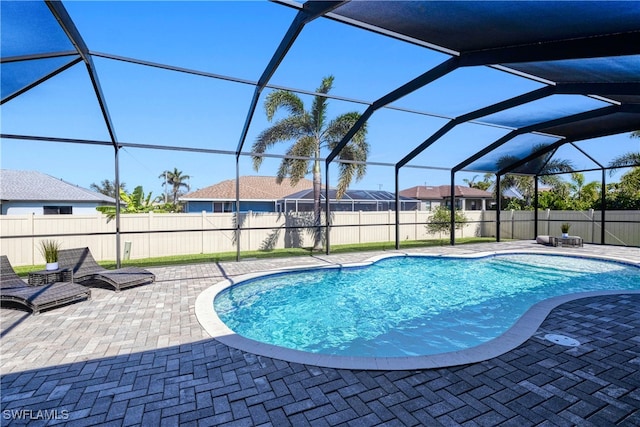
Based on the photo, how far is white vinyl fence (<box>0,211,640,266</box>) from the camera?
33.1 ft

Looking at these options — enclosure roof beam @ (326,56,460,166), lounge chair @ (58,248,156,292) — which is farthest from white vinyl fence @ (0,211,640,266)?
enclosure roof beam @ (326,56,460,166)

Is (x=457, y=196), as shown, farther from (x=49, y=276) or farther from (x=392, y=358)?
(x=49, y=276)

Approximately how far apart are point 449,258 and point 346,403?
366 inches

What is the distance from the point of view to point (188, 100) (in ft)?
30.9

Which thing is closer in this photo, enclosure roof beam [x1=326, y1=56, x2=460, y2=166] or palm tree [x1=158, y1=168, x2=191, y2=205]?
enclosure roof beam [x1=326, y1=56, x2=460, y2=166]

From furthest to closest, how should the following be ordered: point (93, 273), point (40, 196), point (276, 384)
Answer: point (40, 196) → point (93, 273) → point (276, 384)

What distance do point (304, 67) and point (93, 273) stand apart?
6.26 meters

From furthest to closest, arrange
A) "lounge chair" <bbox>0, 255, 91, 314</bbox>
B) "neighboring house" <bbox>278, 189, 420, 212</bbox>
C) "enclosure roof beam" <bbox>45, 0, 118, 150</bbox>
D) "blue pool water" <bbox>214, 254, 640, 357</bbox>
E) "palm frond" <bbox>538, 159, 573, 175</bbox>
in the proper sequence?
"neighboring house" <bbox>278, 189, 420, 212</bbox>
"palm frond" <bbox>538, 159, 573, 175</bbox>
"blue pool water" <bbox>214, 254, 640, 357</bbox>
"lounge chair" <bbox>0, 255, 91, 314</bbox>
"enclosure roof beam" <bbox>45, 0, 118, 150</bbox>

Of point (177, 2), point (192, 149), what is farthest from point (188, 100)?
point (177, 2)

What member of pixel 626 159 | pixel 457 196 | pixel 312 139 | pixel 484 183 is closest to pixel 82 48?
pixel 312 139

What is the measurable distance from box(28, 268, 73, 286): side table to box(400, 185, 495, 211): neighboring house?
70.0ft

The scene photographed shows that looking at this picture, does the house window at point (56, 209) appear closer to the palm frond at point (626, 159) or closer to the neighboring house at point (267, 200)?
the neighboring house at point (267, 200)

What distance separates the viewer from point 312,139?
13.2 m

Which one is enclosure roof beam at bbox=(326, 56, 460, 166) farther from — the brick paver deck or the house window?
the house window
